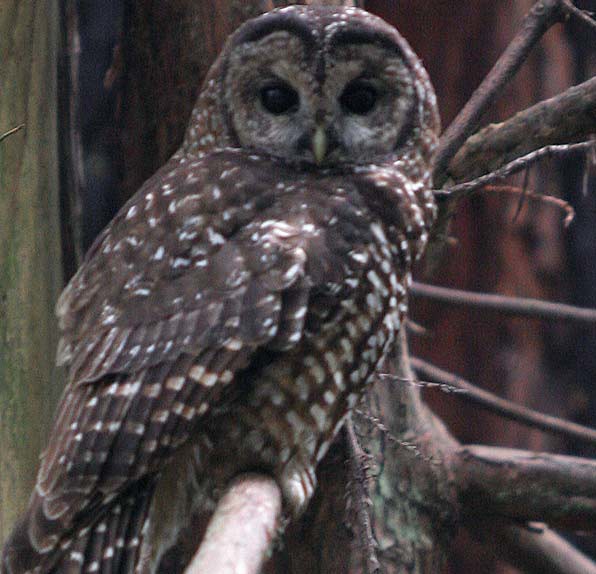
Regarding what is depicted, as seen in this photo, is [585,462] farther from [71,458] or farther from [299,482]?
[71,458]

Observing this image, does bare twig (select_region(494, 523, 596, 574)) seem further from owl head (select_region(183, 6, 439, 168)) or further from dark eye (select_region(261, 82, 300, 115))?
dark eye (select_region(261, 82, 300, 115))

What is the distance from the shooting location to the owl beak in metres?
2.46

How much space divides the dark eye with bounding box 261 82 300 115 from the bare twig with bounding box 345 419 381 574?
87cm

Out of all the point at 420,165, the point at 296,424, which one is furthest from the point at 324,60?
the point at 296,424

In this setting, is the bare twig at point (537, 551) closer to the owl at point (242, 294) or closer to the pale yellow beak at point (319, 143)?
the owl at point (242, 294)

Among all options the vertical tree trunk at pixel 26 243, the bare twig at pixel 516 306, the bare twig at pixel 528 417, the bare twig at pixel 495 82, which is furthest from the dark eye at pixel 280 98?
the bare twig at pixel 528 417

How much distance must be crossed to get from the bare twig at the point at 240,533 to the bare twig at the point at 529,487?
1039 mm

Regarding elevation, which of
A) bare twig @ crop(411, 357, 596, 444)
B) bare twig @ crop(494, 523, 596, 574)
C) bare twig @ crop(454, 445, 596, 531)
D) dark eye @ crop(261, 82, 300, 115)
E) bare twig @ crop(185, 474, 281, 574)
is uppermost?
dark eye @ crop(261, 82, 300, 115)

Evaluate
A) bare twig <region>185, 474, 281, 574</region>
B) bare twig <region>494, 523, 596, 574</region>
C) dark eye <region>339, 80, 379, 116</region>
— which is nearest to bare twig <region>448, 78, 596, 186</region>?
dark eye <region>339, 80, 379, 116</region>

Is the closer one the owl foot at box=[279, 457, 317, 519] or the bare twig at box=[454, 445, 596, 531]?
the owl foot at box=[279, 457, 317, 519]

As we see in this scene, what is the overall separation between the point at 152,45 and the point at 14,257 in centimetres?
77

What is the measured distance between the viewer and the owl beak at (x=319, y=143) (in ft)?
8.08

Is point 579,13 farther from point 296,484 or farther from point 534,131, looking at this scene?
point 296,484

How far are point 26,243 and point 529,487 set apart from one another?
1.64 m
